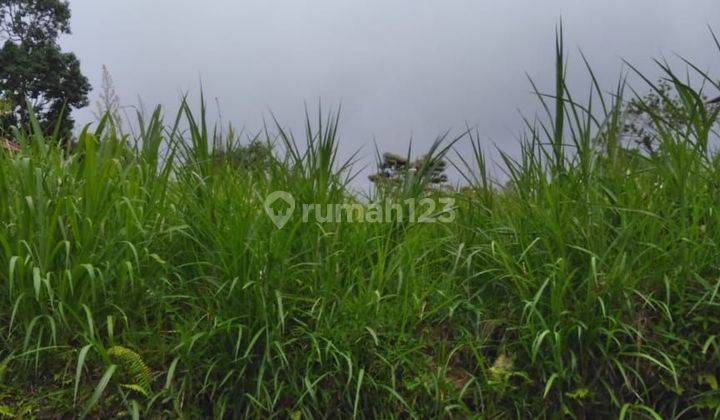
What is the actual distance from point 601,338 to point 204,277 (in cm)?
166

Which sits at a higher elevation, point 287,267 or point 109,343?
point 287,267

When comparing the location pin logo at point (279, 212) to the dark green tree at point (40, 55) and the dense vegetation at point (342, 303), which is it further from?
the dark green tree at point (40, 55)

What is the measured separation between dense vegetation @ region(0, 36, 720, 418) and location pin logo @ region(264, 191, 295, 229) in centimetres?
3

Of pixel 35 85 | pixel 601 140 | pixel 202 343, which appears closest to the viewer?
pixel 202 343

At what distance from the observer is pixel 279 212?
318 centimetres

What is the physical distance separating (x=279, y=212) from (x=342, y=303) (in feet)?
1.74

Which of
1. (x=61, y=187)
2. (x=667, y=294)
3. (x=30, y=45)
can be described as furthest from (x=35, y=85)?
(x=667, y=294)

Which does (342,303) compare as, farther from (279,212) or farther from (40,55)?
(40,55)

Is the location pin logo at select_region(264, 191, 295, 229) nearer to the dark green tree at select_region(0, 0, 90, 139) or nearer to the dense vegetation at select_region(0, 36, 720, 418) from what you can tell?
the dense vegetation at select_region(0, 36, 720, 418)

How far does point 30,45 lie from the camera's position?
2553 cm

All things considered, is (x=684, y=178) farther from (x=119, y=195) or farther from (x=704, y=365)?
(x=119, y=195)

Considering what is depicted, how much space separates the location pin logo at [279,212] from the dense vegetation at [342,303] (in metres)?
0.03

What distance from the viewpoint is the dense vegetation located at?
9.41 feet

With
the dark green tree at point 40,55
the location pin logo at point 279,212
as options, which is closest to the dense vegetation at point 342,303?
the location pin logo at point 279,212
